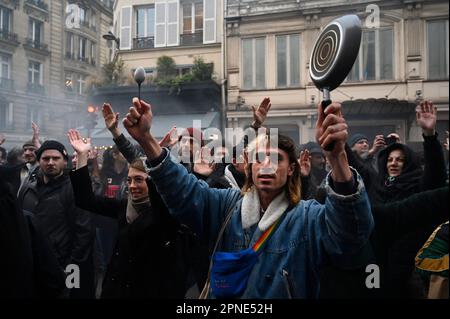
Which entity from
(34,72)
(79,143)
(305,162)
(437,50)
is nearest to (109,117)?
(79,143)

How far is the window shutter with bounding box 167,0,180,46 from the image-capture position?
2.17m

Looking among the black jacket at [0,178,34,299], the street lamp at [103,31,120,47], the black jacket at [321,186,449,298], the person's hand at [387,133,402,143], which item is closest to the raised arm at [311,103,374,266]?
the black jacket at [321,186,449,298]

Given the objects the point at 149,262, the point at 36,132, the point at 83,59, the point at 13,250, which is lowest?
the point at 149,262

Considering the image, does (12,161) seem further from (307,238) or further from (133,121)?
(307,238)

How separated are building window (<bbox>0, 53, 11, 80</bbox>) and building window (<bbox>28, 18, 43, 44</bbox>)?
7.7 inches

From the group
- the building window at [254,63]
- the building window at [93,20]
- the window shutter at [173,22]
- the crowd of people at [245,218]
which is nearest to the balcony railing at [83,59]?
the building window at [93,20]

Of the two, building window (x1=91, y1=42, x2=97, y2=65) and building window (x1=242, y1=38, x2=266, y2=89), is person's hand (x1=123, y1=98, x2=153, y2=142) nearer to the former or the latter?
building window (x1=242, y1=38, x2=266, y2=89)

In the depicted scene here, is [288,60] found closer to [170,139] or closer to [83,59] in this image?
[170,139]

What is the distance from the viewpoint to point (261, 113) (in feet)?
6.16

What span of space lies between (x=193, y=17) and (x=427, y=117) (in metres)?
1.35

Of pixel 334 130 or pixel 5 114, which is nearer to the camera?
pixel 334 130
